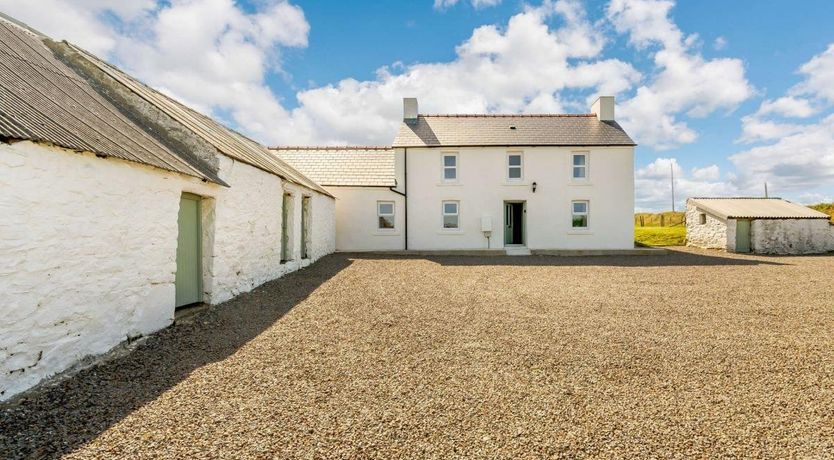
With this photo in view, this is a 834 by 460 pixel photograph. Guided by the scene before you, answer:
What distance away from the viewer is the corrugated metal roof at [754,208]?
63.8ft

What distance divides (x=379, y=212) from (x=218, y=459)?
16.0m

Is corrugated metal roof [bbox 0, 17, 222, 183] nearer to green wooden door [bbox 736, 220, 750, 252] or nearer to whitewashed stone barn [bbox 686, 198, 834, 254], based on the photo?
whitewashed stone barn [bbox 686, 198, 834, 254]

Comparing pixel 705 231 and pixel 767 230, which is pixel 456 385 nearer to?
pixel 767 230

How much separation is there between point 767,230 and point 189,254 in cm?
2456

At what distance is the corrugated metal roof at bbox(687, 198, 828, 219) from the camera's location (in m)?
19.5

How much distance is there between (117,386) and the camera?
4.00 m

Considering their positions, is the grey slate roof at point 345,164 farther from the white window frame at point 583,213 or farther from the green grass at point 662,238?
the green grass at point 662,238

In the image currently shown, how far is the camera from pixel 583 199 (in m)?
18.7

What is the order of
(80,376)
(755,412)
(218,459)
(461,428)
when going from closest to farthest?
1. (218,459)
2. (461,428)
3. (755,412)
4. (80,376)

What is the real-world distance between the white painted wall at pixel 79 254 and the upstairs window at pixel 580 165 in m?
16.4

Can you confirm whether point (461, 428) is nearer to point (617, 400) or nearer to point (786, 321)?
point (617, 400)

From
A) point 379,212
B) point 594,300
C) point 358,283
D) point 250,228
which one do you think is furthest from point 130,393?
point 379,212

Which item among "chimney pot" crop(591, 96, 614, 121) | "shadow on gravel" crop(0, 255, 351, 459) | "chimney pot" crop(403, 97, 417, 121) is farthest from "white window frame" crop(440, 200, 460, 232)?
"shadow on gravel" crop(0, 255, 351, 459)

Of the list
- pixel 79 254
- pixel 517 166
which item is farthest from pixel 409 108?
pixel 79 254
